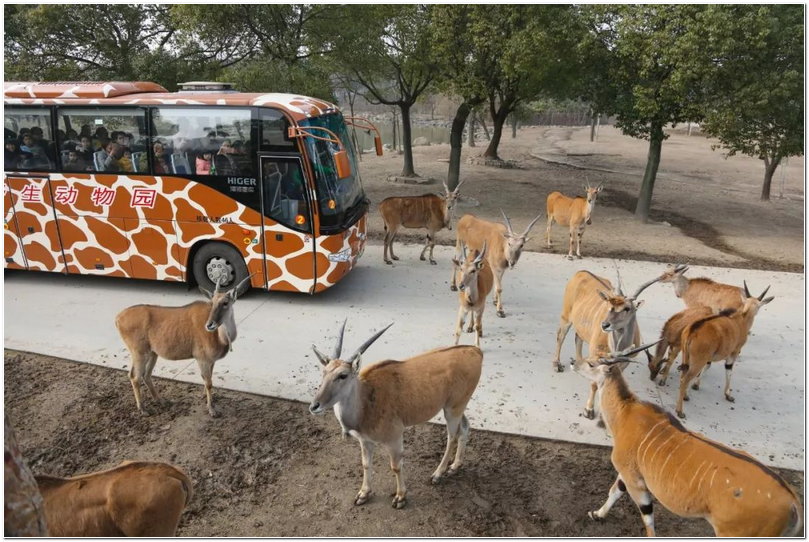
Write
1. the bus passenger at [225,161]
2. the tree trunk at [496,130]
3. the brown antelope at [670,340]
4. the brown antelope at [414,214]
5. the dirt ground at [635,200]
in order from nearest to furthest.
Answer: the brown antelope at [670,340]
the bus passenger at [225,161]
the brown antelope at [414,214]
the dirt ground at [635,200]
the tree trunk at [496,130]

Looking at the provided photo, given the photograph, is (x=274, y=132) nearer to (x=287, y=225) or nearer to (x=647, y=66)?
(x=287, y=225)

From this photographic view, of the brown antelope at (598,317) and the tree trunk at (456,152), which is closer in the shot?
the brown antelope at (598,317)

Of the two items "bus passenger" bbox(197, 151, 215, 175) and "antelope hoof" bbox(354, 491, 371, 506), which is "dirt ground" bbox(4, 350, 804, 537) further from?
"bus passenger" bbox(197, 151, 215, 175)

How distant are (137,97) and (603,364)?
24.1 feet

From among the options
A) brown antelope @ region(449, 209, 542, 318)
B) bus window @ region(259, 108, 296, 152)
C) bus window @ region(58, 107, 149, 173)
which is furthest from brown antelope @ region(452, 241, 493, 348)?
bus window @ region(58, 107, 149, 173)

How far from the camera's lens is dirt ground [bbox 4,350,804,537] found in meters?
4.43

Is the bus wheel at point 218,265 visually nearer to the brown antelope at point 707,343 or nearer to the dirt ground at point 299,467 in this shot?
the dirt ground at point 299,467

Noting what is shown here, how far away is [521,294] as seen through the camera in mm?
9016

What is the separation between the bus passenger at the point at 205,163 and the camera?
800cm

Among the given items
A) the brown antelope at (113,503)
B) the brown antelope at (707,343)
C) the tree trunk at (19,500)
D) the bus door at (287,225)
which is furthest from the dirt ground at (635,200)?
the tree trunk at (19,500)

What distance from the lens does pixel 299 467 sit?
199 inches

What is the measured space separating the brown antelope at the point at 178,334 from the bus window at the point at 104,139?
3318mm

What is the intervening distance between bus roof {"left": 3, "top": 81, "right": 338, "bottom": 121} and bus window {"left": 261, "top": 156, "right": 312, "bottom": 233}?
0.66m

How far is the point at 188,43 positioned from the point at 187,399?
1029 cm
